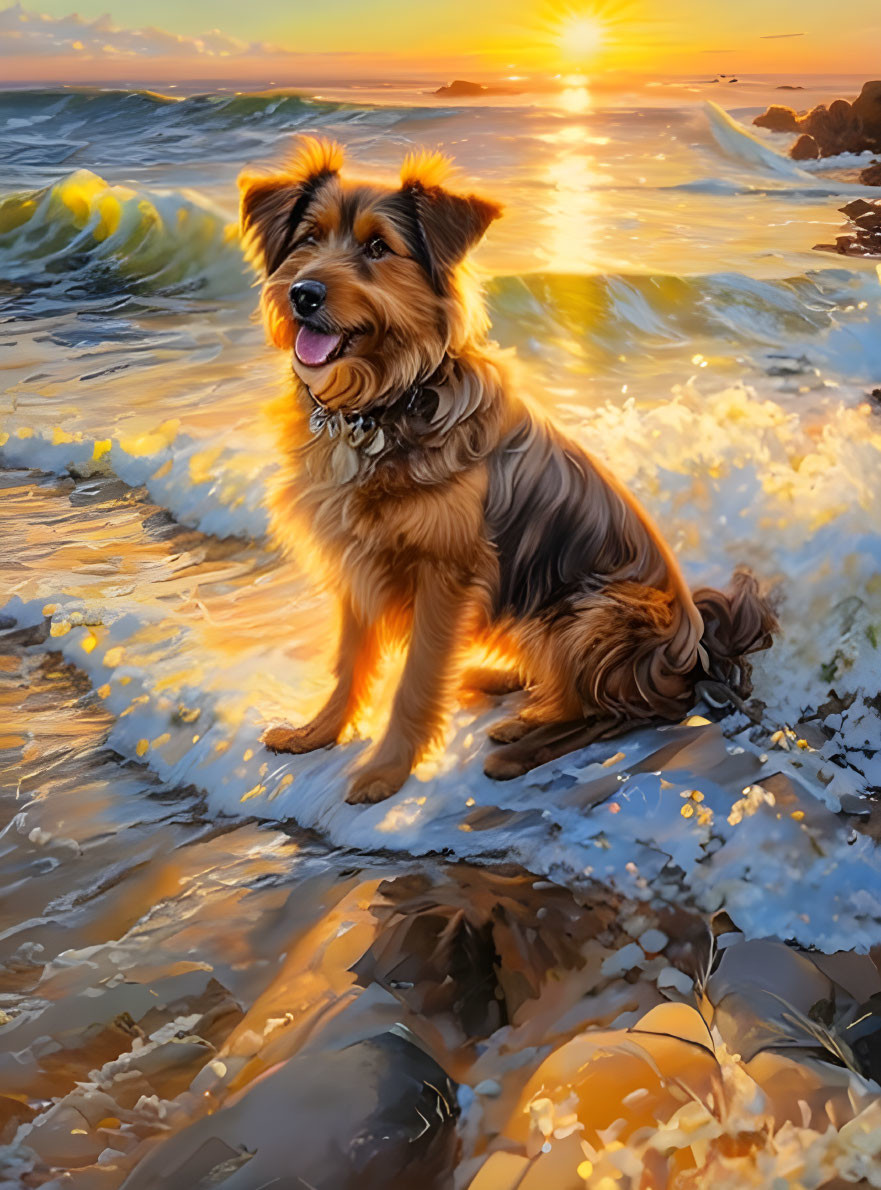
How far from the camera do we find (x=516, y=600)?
10.7ft

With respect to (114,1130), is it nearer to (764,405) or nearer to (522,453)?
(522,453)

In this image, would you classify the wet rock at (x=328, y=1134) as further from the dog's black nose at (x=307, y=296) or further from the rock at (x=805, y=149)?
the rock at (x=805, y=149)

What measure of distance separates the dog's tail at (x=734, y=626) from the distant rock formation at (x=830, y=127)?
4.23m

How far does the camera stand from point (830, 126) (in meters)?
6.38

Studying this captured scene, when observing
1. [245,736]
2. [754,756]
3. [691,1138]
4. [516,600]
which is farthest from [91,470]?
[691,1138]

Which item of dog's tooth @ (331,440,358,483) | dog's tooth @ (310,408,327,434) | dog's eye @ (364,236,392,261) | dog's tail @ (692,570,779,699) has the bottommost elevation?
dog's tail @ (692,570,779,699)

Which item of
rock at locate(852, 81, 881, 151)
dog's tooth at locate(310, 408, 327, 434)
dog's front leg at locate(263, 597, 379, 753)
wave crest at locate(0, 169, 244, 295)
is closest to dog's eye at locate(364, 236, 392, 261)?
dog's tooth at locate(310, 408, 327, 434)

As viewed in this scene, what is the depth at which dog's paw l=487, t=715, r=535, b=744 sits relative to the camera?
337 cm

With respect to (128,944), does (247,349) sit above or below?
above

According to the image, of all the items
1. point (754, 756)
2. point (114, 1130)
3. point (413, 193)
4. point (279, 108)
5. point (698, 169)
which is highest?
point (279, 108)

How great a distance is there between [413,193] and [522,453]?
85 centimetres

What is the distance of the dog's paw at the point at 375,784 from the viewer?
10.4ft

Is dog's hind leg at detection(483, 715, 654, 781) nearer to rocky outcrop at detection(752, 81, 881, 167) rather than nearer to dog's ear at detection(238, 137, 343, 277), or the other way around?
dog's ear at detection(238, 137, 343, 277)

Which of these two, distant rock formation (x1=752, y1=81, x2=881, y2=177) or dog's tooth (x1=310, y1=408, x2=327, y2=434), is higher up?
distant rock formation (x1=752, y1=81, x2=881, y2=177)
